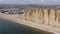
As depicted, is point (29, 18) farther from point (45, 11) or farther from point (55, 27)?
point (55, 27)

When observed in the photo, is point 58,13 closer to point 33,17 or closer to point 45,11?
point 45,11

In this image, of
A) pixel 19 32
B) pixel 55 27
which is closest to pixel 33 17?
pixel 55 27

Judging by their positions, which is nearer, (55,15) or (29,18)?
(55,15)

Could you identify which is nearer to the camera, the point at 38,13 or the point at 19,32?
the point at 19,32

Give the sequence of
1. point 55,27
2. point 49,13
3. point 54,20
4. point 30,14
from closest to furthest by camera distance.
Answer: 1. point 55,27
2. point 54,20
3. point 49,13
4. point 30,14

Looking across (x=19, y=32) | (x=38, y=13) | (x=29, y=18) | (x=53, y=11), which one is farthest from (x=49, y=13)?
(x=19, y=32)

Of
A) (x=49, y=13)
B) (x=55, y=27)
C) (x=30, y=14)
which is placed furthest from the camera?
(x=30, y=14)

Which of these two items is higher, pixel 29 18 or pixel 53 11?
pixel 53 11

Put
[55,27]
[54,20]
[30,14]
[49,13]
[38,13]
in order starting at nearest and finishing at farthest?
[55,27] → [54,20] → [49,13] → [38,13] → [30,14]

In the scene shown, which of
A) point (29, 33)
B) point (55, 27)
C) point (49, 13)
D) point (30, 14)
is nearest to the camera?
point (29, 33)
